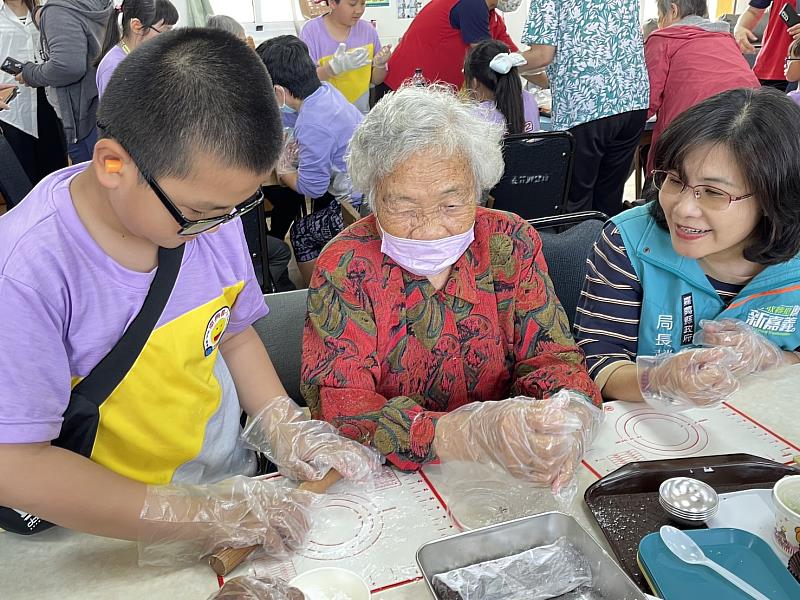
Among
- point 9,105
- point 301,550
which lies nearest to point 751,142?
point 301,550

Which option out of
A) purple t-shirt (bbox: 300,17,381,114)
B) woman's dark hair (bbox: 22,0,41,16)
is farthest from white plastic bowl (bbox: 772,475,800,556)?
woman's dark hair (bbox: 22,0,41,16)

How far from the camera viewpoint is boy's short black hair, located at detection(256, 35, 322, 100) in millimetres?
3223

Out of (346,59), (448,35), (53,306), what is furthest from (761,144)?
(346,59)

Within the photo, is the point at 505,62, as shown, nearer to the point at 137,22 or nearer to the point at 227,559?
the point at 137,22

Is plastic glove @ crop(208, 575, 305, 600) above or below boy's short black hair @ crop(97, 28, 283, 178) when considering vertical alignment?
below

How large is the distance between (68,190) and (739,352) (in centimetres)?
137

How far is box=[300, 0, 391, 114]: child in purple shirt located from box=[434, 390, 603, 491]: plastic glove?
12.4 feet

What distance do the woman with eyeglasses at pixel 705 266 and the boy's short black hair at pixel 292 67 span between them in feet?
6.70

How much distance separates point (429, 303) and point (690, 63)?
285 centimetres

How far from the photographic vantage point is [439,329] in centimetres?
148

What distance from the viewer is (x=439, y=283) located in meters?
1.50

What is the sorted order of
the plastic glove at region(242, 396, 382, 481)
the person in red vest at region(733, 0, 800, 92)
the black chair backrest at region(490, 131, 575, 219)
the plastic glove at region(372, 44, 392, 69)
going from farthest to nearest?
1. the plastic glove at region(372, 44, 392, 69)
2. the person in red vest at region(733, 0, 800, 92)
3. the black chair backrest at region(490, 131, 575, 219)
4. the plastic glove at region(242, 396, 382, 481)

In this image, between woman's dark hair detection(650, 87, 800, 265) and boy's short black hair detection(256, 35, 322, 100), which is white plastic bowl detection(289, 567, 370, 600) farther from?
boy's short black hair detection(256, 35, 322, 100)

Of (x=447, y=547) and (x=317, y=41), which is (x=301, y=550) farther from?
(x=317, y=41)
